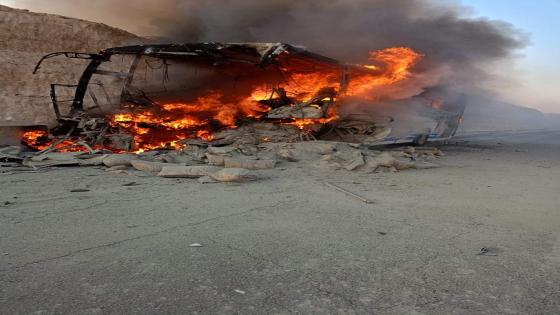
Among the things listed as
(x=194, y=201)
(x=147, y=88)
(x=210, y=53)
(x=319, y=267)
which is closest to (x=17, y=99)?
(x=147, y=88)

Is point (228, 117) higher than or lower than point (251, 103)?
lower

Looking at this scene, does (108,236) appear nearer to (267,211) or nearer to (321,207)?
(267,211)

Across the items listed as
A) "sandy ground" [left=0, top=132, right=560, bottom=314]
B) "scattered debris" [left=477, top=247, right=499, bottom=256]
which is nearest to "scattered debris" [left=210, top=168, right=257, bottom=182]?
"sandy ground" [left=0, top=132, right=560, bottom=314]

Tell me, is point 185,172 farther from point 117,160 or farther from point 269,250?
point 269,250

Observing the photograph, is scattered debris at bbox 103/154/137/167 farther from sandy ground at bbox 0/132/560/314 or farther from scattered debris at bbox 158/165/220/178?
sandy ground at bbox 0/132/560/314

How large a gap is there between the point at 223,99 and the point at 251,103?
994mm

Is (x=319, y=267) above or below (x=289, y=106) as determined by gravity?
below

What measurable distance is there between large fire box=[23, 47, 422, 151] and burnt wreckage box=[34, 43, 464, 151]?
1.2 inches

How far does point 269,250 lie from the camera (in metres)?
3.16

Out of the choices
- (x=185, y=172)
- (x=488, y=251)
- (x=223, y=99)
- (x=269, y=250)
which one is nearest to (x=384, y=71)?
(x=223, y=99)

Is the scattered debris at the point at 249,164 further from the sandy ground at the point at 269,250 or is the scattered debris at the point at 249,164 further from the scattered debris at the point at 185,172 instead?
the sandy ground at the point at 269,250

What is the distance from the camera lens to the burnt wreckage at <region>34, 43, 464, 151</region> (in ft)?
31.8

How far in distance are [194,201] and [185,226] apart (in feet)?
3.50

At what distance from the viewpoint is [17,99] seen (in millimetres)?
19828
